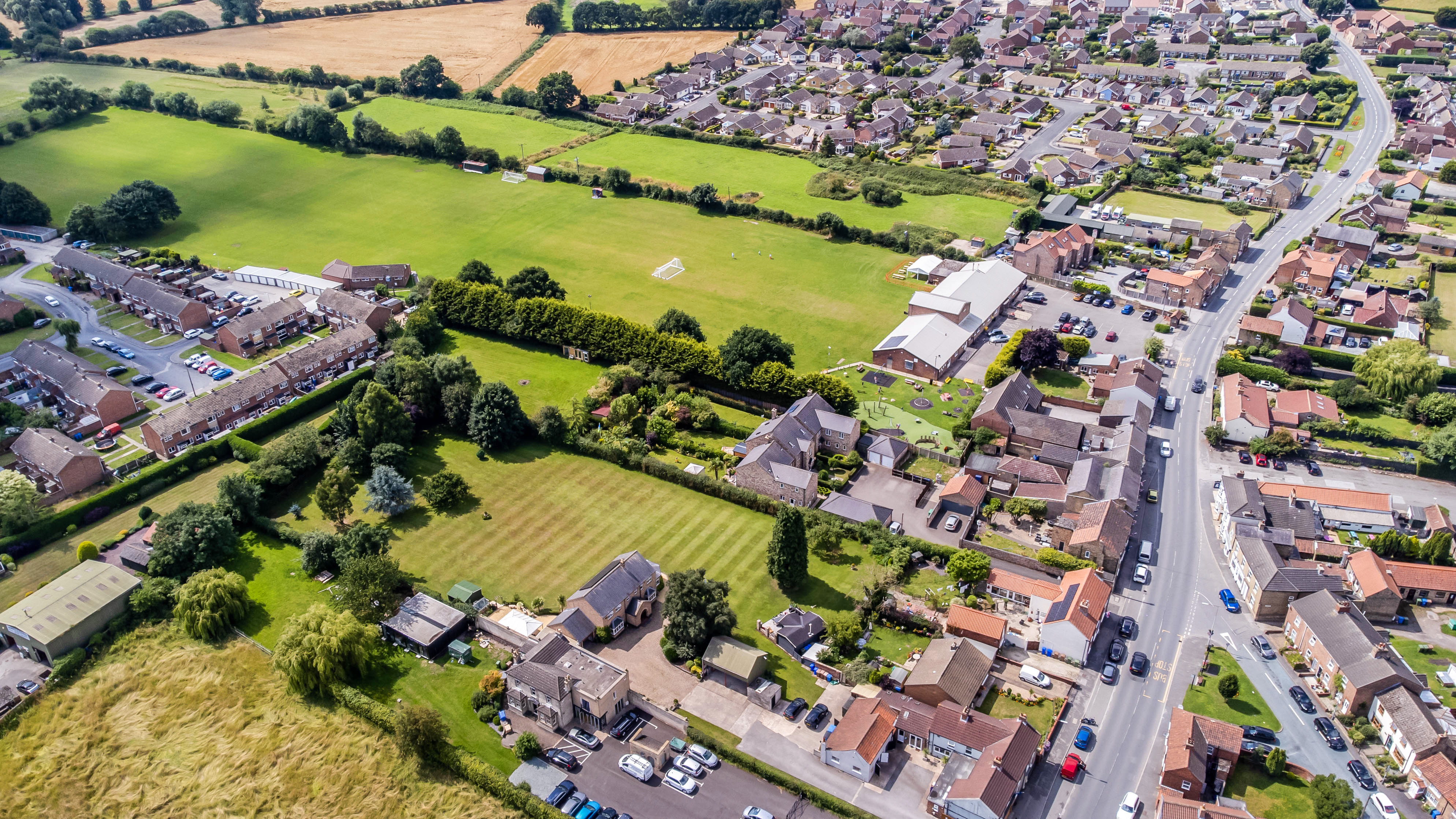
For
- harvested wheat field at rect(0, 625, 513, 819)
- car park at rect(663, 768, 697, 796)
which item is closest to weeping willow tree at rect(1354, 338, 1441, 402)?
Result: car park at rect(663, 768, 697, 796)

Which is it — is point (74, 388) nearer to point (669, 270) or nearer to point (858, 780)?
point (669, 270)

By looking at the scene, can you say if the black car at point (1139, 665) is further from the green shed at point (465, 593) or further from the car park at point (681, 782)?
the green shed at point (465, 593)

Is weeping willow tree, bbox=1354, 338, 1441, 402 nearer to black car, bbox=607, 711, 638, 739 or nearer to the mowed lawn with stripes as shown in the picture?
the mowed lawn with stripes

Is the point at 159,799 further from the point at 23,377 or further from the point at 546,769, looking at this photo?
the point at 23,377

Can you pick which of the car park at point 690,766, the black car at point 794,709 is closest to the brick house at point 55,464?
the car park at point 690,766

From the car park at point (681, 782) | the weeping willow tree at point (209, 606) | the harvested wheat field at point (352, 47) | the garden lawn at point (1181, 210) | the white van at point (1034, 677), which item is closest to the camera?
the car park at point (681, 782)

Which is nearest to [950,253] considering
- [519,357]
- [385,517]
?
[519,357]

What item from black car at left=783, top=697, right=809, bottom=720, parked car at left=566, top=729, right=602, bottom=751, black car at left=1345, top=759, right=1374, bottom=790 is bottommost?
parked car at left=566, top=729, right=602, bottom=751
